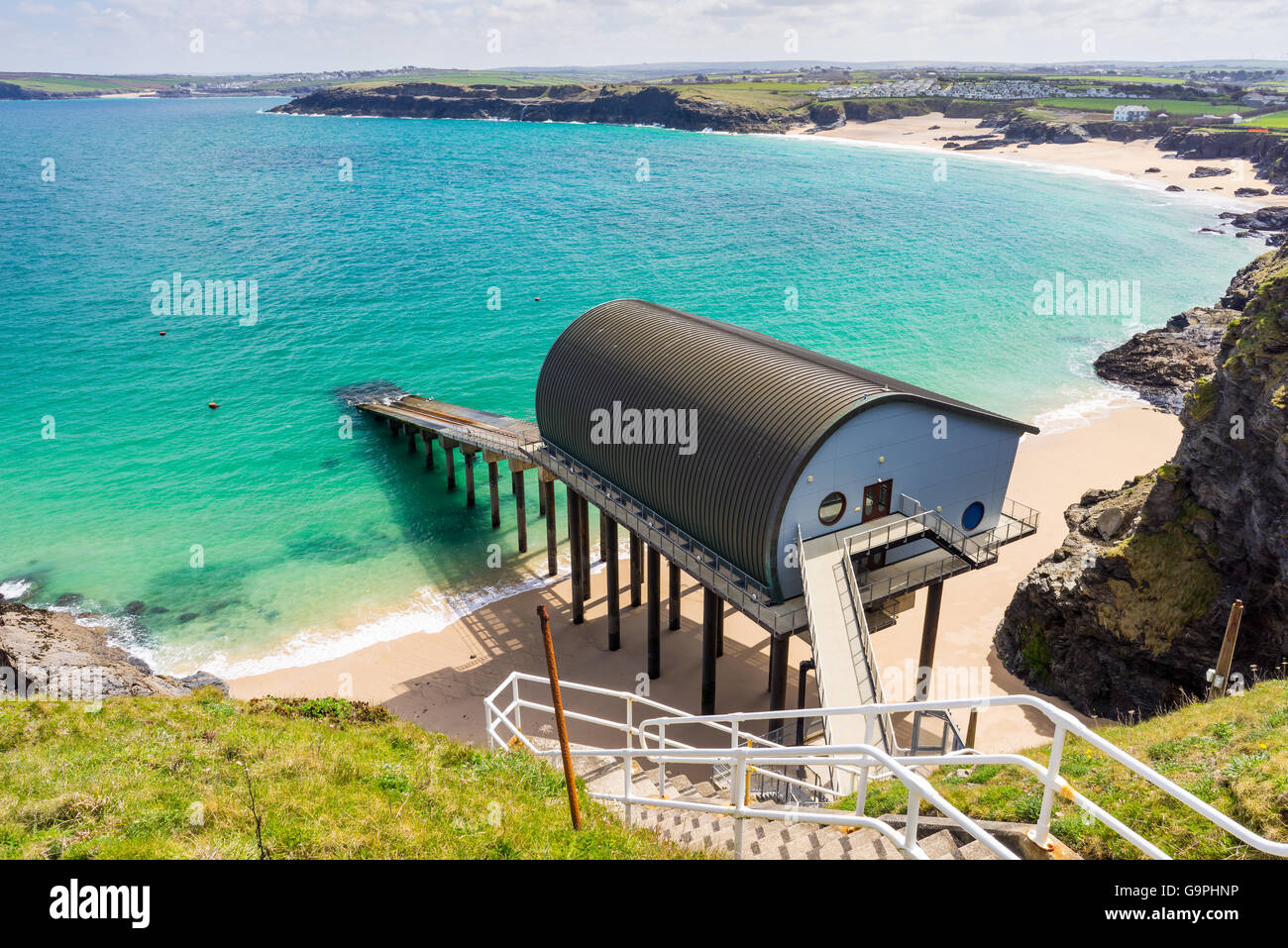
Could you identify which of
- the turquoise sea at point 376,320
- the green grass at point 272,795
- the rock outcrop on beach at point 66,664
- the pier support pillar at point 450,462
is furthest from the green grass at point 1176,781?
the pier support pillar at point 450,462

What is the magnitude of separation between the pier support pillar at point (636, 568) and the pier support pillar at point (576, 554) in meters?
1.97

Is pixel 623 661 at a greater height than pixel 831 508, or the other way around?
pixel 831 508

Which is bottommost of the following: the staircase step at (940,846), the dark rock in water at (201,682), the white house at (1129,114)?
the dark rock in water at (201,682)

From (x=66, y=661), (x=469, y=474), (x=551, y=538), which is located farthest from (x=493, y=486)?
(x=66, y=661)

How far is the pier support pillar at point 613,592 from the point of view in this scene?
87.9 feet

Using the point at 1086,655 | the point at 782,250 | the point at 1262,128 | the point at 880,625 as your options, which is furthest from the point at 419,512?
the point at 1262,128

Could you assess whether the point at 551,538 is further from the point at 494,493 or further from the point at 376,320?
the point at 376,320

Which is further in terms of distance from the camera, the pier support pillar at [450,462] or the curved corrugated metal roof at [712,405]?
the pier support pillar at [450,462]

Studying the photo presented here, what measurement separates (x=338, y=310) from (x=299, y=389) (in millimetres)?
16241

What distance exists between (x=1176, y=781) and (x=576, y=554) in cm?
2017

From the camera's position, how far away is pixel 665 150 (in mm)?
162500

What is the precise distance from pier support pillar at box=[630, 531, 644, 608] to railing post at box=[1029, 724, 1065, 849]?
2163cm

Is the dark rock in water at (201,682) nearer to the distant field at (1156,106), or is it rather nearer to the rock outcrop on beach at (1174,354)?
the rock outcrop on beach at (1174,354)

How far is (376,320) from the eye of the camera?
6247cm
